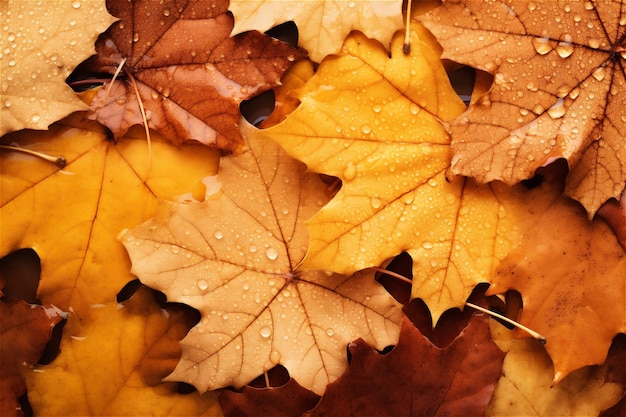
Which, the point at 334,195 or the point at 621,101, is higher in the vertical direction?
the point at 621,101

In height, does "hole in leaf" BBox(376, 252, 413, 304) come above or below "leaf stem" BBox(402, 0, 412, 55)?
below

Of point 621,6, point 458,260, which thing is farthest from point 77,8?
point 621,6

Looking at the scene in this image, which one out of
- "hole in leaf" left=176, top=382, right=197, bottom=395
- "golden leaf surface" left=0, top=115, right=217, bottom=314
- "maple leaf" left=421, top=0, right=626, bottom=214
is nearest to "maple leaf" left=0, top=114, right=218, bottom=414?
"golden leaf surface" left=0, top=115, right=217, bottom=314

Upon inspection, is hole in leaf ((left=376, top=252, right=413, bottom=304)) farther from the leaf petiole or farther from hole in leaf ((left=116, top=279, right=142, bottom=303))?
hole in leaf ((left=116, top=279, right=142, bottom=303))

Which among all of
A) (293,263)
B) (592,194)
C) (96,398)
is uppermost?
(592,194)

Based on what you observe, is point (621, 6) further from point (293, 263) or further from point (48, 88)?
point (48, 88)

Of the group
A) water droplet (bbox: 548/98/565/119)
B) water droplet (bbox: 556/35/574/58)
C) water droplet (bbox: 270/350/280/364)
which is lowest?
water droplet (bbox: 270/350/280/364)

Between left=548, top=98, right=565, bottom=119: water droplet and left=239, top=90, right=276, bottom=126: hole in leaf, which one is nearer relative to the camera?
left=548, top=98, right=565, bottom=119: water droplet
